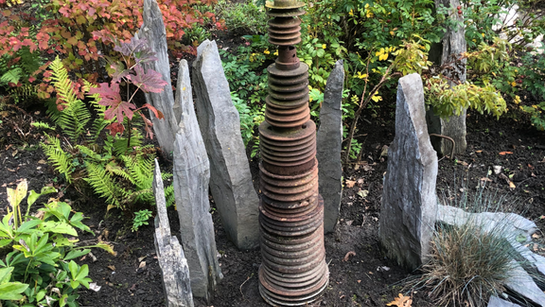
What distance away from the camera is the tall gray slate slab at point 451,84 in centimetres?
427

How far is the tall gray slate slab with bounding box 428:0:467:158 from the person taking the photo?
4.27 meters

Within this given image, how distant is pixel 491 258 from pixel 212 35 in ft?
14.7

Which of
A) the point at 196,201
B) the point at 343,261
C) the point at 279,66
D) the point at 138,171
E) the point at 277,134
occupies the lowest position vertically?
the point at 343,261

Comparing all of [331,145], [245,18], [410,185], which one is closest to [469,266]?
[410,185]

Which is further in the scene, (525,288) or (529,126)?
(529,126)

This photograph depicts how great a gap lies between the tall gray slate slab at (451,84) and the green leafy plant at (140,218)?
291 centimetres

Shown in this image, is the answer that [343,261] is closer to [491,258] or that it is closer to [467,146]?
[491,258]

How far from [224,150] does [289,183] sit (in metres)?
0.66

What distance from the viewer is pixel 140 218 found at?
3535 millimetres

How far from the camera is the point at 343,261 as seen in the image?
338 cm

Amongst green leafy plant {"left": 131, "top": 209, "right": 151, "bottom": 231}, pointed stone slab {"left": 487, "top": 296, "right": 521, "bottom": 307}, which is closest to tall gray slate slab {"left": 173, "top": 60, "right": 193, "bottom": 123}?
green leafy plant {"left": 131, "top": 209, "right": 151, "bottom": 231}

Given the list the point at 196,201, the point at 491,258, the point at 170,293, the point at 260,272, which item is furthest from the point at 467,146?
the point at 170,293

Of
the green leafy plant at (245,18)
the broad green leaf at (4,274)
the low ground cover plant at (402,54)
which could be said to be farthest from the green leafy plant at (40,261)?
the green leafy plant at (245,18)

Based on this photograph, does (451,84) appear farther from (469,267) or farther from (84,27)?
(84,27)
